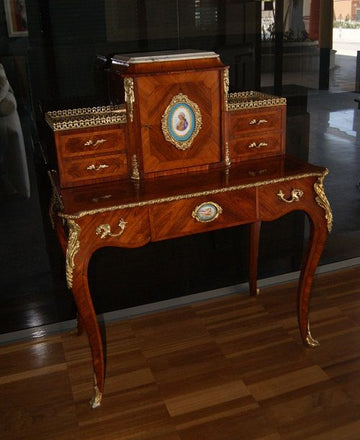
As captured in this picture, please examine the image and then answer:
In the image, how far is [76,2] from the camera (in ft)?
7.59

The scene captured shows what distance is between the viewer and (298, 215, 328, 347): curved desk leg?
225 centimetres

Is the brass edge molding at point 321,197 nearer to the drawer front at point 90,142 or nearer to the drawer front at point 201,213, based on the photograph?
the drawer front at point 201,213

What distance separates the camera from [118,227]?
195 centimetres

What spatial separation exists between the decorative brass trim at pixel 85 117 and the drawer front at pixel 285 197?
605mm

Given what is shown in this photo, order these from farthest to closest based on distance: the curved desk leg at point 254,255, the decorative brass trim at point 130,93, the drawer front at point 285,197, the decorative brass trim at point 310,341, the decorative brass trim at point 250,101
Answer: the curved desk leg at point 254,255 → the decorative brass trim at point 310,341 → the decorative brass trim at point 250,101 → the drawer front at point 285,197 → the decorative brass trim at point 130,93

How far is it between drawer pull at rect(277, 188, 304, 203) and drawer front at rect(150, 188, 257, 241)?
11cm

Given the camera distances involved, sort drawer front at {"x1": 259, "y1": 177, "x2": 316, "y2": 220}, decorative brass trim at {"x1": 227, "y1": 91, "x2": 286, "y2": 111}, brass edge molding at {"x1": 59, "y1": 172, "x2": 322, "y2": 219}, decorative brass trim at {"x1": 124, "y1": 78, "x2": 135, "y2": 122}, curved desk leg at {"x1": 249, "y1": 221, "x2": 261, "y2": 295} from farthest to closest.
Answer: curved desk leg at {"x1": 249, "y1": 221, "x2": 261, "y2": 295} → decorative brass trim at {"x1": 227, "y1": 91, "x2": 286, "y2": 111} → drawer front at {"x1": 259, "y1": 177, "x2": 316, "y2": 220} → decorative brass trim at {"x1": 124, "y1": 78, "x2": 135, "y2": 122} → brass edge molding at {"x1": 59, "y1": 172, "x2": 322, "y2": 219}

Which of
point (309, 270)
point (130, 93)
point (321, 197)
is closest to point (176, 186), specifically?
point (130, 93)

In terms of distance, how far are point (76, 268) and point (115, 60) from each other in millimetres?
837

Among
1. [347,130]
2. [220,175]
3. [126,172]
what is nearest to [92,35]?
[126,172]

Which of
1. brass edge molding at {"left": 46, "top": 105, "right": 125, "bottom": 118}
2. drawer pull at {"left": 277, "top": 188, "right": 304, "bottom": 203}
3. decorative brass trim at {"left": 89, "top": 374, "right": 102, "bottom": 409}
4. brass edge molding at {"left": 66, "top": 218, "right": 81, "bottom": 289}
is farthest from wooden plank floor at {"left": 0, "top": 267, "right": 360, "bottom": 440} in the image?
brass edge molding at {"left": 46, "top": 105, "right": 125, "bottom": 118}

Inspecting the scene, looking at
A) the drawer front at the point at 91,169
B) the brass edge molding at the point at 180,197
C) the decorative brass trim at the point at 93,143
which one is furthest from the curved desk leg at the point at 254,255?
the decorative brass trim at the point at 93,143

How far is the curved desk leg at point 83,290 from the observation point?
1907 millimetres

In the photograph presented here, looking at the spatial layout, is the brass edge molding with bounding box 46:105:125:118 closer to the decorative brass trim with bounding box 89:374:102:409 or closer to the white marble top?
the white marble top
